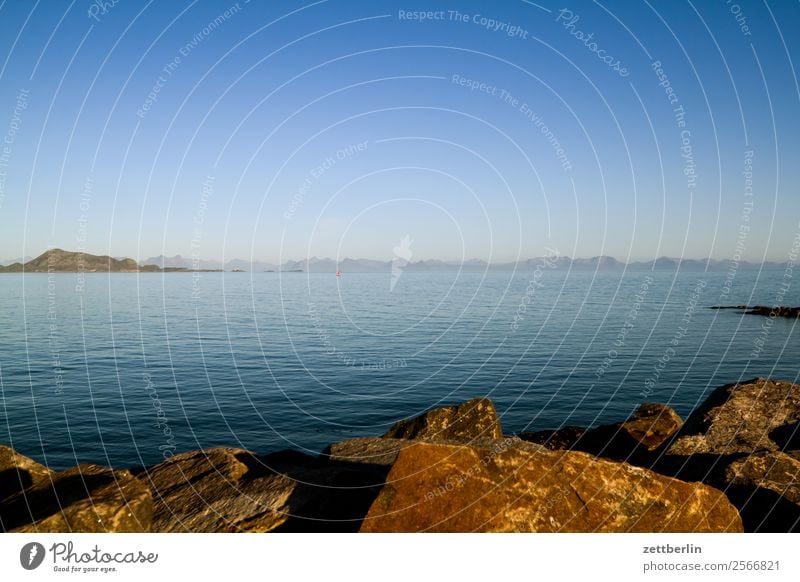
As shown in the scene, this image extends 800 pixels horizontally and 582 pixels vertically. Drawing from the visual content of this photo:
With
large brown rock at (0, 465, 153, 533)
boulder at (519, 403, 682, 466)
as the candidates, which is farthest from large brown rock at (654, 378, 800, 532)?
large brown rock at (0, 465, 153, 533)

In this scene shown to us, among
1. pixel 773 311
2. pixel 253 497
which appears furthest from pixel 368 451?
pixel 773 311

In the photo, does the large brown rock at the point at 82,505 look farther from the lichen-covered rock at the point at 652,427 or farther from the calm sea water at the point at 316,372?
the lichen-covered rock at the point at 652,427

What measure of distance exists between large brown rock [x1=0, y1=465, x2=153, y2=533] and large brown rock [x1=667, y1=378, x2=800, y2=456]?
1439 centimetres

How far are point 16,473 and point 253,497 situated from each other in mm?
7300

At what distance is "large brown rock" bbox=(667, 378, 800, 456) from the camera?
15296 millimetres

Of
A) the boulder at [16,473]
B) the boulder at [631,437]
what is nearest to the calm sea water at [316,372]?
the boulder at [631,437]

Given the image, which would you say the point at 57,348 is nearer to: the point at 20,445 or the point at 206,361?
the point at 206,361

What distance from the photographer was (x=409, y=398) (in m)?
36.8

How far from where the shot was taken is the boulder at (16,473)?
42.1 ft

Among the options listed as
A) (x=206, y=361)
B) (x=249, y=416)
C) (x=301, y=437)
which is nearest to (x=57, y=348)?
(x=206, y=361)

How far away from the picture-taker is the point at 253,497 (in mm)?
10539

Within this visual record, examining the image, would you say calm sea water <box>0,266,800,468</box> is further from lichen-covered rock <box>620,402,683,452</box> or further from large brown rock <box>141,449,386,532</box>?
large brown rock <box>141,449,386,532</box>
